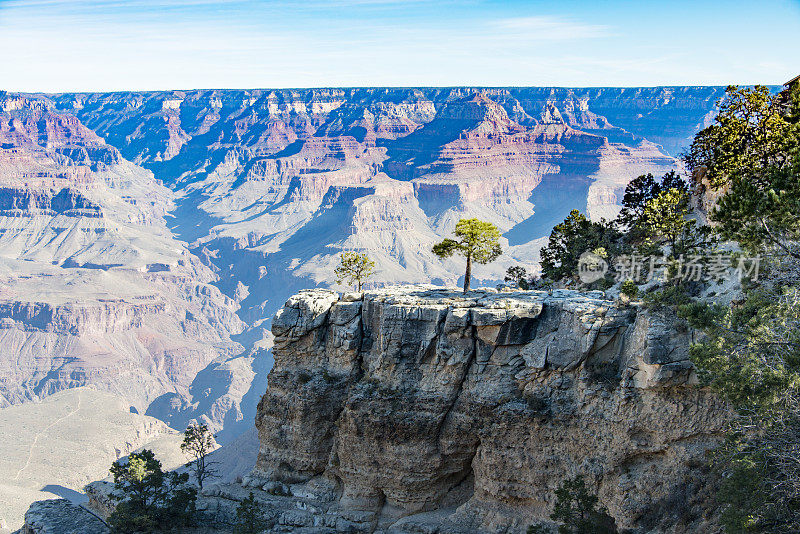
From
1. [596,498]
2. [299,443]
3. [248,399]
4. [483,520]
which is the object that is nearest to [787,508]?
[596,498]

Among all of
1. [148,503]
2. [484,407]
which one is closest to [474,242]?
[484,407]

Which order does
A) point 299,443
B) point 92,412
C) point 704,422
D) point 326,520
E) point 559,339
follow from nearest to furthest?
point 704,422, point 559,339, point 326,520, point 299,443, point 92,412

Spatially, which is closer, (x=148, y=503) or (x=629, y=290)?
(x=629, y=290)

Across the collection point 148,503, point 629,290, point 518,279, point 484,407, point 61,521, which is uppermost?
point 629,290

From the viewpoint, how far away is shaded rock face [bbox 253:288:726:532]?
34.2m

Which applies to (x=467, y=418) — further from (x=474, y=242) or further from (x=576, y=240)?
(x=576, y=240)

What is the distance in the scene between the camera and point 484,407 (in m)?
40.3

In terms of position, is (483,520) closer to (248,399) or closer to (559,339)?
(559,339)

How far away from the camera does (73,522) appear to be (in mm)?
47875

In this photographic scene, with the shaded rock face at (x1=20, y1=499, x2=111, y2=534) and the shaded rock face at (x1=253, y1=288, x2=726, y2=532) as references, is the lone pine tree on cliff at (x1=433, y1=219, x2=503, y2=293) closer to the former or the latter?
the shaded rock face at (x1=253, y1=288, x2=726, y2=532)

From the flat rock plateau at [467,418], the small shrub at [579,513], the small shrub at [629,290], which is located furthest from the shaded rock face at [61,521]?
the small shrub at [629,290]

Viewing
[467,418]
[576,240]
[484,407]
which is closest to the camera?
[484,407]

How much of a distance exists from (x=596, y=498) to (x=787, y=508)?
11.3 metres

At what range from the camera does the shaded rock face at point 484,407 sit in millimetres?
34156
